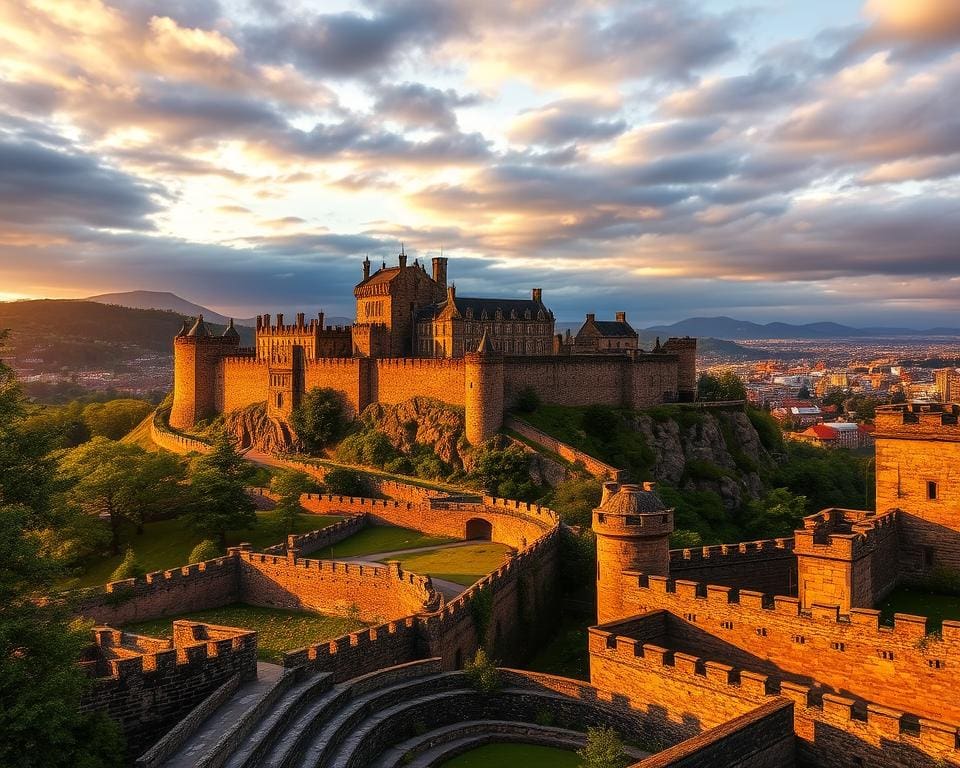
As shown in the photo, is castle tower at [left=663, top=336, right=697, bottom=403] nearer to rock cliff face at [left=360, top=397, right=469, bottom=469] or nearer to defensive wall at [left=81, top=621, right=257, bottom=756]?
rock cliff face at [left=360, top=397, right=469, bottom=469]

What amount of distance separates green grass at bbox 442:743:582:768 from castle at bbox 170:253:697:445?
38738 mm

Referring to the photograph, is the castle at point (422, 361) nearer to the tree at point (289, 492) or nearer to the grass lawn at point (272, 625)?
the tree at point (289, 492)

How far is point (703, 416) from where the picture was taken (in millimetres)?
68250

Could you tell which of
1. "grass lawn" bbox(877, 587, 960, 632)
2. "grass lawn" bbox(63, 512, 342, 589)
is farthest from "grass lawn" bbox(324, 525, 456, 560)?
"grass lawn" bbox(877, 587, 960, 632)

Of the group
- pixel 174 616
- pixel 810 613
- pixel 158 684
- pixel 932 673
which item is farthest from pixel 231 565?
pixel 932 673

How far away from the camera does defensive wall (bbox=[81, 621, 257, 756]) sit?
1600cm

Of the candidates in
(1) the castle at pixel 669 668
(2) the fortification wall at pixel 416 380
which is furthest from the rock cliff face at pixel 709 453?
(1) the castle at pixel 669 668

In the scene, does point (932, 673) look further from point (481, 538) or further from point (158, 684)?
point (481, 538)

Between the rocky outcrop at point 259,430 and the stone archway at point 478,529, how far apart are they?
30227 millimetres

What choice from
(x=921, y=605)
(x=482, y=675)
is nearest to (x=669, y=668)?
(x=482, y=675)

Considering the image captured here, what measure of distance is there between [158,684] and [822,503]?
62.0 meters

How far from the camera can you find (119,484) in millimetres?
46156

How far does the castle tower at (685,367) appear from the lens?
7281 cm

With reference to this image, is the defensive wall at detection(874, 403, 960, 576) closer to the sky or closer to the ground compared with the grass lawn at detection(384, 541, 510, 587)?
closer to the sky
